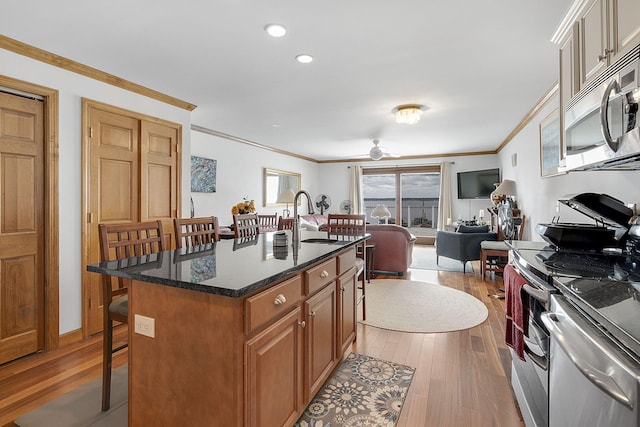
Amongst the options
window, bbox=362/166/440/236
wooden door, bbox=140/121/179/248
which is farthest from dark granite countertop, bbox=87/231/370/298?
window, bbox=362/166/440/236

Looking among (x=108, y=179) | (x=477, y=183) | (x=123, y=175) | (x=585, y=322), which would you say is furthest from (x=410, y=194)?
(x=585, y=322)

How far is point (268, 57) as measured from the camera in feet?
9.05

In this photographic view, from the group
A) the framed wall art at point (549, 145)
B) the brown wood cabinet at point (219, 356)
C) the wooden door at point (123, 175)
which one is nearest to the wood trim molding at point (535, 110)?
the framed wall art at point (549, 145)

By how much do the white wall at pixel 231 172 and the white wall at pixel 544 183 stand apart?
473 centimetres

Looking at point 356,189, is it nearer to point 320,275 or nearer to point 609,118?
point 320,275

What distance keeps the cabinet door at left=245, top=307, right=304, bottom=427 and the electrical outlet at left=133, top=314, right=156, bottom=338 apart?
0.47m

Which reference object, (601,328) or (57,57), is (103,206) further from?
(601,328)

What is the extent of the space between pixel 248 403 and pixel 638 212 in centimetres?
243

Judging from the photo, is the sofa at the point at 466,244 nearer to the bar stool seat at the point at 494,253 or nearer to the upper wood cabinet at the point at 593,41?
the bar stool seat at the point at 494,253

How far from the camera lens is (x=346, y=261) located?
239cm

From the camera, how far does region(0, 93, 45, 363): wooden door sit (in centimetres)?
249

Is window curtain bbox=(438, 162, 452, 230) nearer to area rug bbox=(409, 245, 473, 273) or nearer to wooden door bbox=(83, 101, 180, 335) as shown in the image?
area rug bbox=(409, 245, 473, 273)

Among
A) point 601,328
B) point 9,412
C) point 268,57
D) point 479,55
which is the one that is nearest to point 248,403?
point 601,328

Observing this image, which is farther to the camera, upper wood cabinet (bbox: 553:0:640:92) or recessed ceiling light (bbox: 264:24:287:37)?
recessed ceiling light (bbox: 264:24:287:37)
